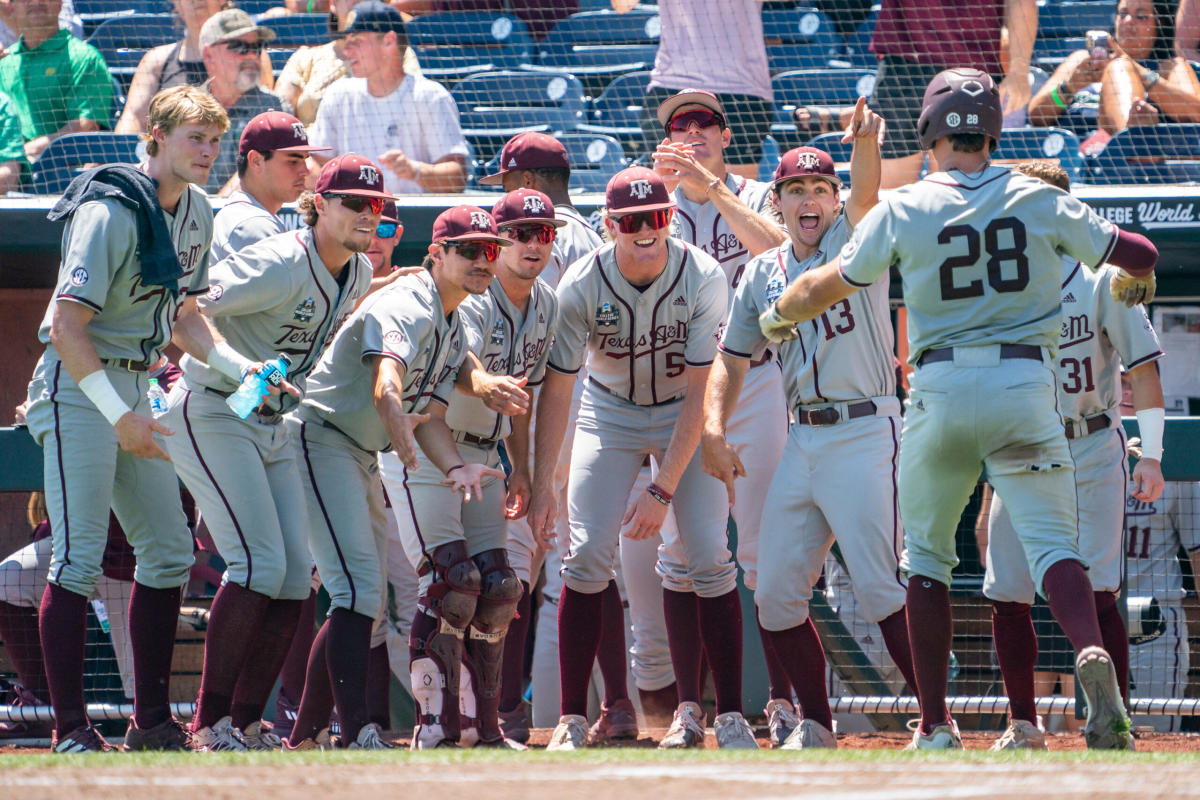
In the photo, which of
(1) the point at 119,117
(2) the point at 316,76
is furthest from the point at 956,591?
(1) the point at 119,117

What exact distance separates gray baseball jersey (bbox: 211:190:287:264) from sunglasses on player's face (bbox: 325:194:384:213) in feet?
1.16

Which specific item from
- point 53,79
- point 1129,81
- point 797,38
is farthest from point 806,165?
point 53,79

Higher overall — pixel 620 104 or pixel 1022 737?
pixel 620 104

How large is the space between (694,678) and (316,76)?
4.24 metres

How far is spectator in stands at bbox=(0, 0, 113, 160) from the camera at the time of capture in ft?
23.7

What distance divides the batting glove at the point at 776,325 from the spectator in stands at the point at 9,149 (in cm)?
436

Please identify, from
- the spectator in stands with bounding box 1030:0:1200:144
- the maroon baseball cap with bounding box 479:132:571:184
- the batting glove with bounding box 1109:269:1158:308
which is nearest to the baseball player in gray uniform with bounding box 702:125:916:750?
the batting glove with bounding box 1109:269:1158:308

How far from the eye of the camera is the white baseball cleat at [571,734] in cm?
416

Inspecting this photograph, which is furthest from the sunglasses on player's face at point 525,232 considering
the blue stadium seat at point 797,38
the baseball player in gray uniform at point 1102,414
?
the blue stadium seat at point 797,38

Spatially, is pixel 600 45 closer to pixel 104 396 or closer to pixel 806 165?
pixel 806 165

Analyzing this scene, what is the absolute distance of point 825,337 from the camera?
13.7 feet

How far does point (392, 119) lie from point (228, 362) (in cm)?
299

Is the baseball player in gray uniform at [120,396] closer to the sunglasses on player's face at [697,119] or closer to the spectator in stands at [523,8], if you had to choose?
the sunglasses on player's face at [697,119]

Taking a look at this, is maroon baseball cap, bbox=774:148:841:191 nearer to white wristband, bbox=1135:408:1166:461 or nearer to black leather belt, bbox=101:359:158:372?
white wristband, bbox=1135:408:1166:461
